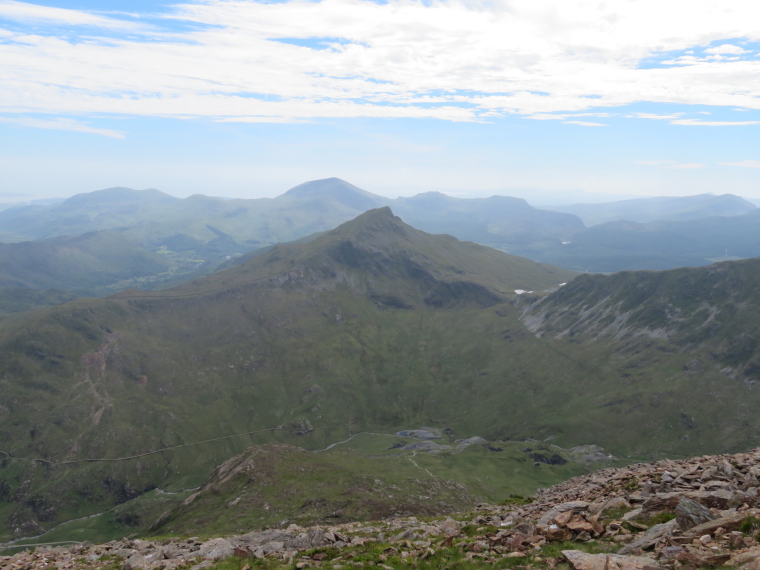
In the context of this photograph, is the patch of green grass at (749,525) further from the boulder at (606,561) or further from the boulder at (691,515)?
the boulder at (606,561)

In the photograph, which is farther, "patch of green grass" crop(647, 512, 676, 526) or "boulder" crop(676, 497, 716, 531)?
"patch of green grass" crop(647, 512, 676, 526)

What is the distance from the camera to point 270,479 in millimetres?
133625

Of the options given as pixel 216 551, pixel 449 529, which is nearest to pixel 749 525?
pixel 449 529

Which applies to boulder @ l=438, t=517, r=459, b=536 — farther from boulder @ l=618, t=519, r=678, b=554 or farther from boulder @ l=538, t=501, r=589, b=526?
boulder @ l=618, t=519, r=678, b=554

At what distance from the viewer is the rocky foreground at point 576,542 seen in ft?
75.9

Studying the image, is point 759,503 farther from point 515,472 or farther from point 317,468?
point 515,472

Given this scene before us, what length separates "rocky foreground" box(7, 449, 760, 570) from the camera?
23.1 meters

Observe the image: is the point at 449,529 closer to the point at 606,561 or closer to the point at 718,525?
the point at 606,561

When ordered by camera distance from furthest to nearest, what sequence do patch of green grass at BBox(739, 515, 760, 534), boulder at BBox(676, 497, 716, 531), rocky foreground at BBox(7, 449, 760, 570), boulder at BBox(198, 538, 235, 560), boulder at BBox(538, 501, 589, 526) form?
boulder at BBox(198, 538, 235, 560) → boulder at BBox(538, 501, 589, 526) → boulder at BBox(676, 497, 716, 531) → patch of green grass at BBox(739, 515, 760, 534) → rocky foreground at BBox(7, 449, 760, 570)

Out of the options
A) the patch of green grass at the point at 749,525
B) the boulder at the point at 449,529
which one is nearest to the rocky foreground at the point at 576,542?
the patch of green grass at the point at 749,525

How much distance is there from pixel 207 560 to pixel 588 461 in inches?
7682

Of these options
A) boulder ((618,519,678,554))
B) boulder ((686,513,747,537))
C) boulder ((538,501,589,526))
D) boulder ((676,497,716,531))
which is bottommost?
boulder ((538,501,589,526))

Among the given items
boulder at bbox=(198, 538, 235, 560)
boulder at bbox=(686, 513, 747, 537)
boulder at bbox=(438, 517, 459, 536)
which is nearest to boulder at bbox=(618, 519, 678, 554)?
boulder at bbox=(686, 513, 747, 537)

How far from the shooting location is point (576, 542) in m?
28.3
